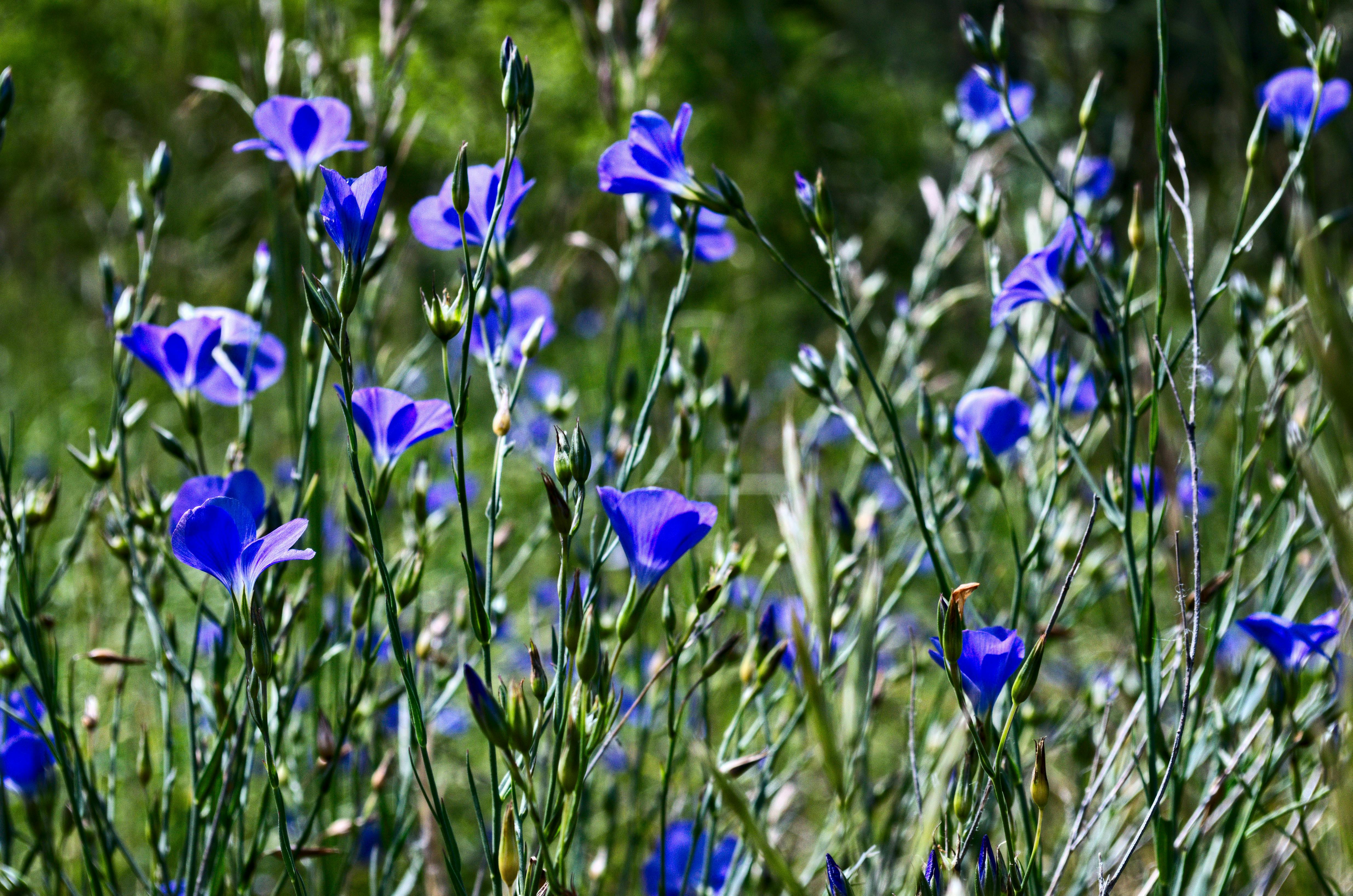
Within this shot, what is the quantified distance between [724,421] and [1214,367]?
3.49ft

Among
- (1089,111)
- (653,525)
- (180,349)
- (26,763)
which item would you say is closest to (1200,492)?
(1089,111)

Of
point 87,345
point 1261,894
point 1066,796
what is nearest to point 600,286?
point 87,345

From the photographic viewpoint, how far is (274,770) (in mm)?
546

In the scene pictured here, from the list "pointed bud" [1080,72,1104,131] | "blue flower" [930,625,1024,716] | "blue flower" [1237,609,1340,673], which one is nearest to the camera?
"blue flower" [930,625,1024,716]

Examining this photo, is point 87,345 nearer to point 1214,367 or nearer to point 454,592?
point 454,592

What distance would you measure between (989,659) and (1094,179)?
36.0 inches

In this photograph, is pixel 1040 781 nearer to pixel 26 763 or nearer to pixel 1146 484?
pixel 1146 484

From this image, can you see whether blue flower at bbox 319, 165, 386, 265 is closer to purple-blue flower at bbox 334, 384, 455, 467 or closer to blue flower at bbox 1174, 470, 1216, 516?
purple-blue flower at bbox 334, 384, 455, 467

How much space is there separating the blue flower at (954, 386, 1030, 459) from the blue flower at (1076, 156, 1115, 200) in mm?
499

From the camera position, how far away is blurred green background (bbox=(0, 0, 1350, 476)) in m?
1.70

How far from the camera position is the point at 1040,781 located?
56 centimetres

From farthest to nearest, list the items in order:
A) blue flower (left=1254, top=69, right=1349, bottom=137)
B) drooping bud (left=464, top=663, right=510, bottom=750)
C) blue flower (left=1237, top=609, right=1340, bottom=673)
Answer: blue flower (left=1254, top=69, right=1349, bottom=137), blue flower (left=1237, top=609, right=1340, bottom=673), drooping bud (left=464, top=663, right=510, bottom=750)

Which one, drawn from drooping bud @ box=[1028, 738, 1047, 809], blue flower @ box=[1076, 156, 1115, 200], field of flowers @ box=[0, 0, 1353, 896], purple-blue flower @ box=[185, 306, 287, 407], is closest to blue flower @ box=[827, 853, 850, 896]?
field of flowers @ box=[0, 0, 1353, 896]

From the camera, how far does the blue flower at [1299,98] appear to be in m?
0.93
